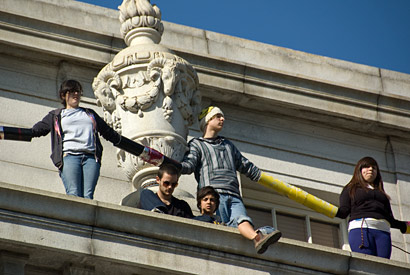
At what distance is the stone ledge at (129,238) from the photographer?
12711mm

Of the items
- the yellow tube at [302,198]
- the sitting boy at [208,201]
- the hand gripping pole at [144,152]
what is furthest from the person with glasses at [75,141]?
the yellow tube at [302,198]

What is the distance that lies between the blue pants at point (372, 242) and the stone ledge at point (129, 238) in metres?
1.26

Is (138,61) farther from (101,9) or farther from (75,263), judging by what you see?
(75,263)

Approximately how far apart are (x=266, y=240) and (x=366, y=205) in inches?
95.9

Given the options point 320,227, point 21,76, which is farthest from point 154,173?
point 320,227

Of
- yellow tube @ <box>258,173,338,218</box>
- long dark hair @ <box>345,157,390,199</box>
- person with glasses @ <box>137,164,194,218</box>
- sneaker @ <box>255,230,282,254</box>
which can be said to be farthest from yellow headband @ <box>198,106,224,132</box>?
sneaker @ <box>255,230,282,254</box>

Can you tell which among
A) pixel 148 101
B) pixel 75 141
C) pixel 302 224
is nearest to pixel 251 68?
pixel 302 224

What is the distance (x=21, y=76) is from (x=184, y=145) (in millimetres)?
2998

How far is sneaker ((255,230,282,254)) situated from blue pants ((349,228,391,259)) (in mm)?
2018

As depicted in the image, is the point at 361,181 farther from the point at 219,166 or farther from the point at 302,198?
the point at 219,166

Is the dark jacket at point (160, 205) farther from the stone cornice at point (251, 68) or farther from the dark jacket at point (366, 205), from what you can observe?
the stone cornice at point (251, 68)

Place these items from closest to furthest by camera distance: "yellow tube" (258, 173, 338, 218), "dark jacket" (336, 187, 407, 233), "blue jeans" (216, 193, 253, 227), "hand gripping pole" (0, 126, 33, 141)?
"hand gripping pole" (0, 126, 33, 141) → "blue jeans" (216, 193, 253, 227) → "dark jacket" (336, 187, 407, 233) → "yellow tube" (258, 173, 338, 218)

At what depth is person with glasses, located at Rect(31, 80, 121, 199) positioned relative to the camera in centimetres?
1393

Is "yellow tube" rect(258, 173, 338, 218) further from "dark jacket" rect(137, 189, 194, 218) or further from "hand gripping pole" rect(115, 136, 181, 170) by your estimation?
"dark jacket" rect(137, 189, 194, 218)
